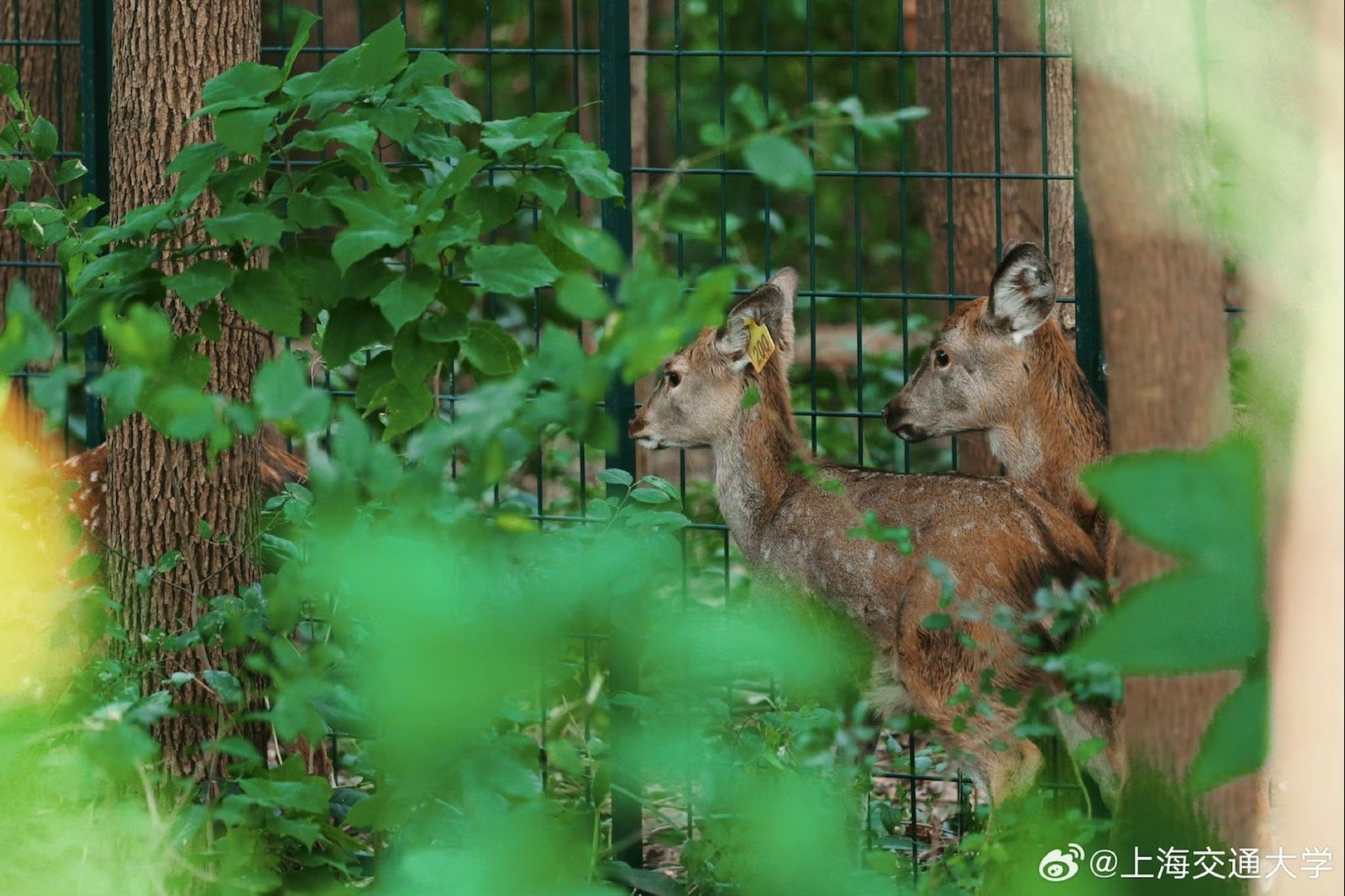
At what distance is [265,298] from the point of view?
3.46 m

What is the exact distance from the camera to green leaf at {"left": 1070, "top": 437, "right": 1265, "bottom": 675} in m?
1.71

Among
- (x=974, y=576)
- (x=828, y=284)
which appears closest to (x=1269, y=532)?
(x=974, y=576)

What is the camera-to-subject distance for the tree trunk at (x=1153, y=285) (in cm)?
257

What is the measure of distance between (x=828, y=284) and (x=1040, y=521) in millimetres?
10080

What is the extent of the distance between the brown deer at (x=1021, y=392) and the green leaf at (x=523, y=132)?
188 cm

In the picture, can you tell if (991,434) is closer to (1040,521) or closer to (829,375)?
(1040,521)

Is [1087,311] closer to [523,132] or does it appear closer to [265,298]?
[523,132]

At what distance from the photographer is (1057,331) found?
5156 mm

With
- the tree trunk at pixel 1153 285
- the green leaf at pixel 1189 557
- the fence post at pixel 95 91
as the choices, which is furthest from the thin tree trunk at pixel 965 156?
the green leaf at pixel 1189 557

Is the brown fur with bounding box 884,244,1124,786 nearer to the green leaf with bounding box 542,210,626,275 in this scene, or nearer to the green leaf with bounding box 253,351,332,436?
the green leaf with bounding box 542,210,626,275

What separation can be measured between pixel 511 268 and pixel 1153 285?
1094 mm

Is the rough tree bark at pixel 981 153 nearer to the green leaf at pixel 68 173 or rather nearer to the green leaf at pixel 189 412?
the green leaf at pixel 68 173

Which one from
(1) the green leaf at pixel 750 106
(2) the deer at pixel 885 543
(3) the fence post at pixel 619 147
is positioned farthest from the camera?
(3) the fence post at pixel 619 147

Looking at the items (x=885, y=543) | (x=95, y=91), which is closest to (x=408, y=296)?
(x=885, y=543)
